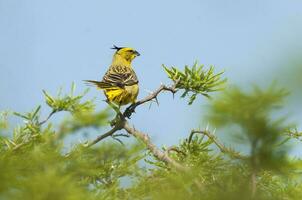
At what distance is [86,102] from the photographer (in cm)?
275

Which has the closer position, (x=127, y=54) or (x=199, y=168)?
(x=199, y=168)

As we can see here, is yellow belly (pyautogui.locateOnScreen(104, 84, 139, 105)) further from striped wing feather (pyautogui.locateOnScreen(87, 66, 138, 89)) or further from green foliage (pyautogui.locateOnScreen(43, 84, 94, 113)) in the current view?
green foliage (pyautogui.locateOnScreen(43, 84, 94, 113))

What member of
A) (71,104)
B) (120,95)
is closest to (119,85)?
(120,95)

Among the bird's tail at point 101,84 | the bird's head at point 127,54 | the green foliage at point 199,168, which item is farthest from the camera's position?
the bird's head at point 127,54

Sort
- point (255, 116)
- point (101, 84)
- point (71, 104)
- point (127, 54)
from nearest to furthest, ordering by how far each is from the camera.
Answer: point (255, 116)
point (71, 104)
point (101, 84)
point (127, 54)

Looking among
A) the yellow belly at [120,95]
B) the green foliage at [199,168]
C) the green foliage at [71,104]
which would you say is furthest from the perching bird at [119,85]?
the green foliage at [199,168]

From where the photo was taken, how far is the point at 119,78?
23.1 feet

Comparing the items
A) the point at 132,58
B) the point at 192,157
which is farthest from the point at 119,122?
the point at 132,58

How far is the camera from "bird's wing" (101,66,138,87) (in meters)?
6.72

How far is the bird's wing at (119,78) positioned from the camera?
6719mm

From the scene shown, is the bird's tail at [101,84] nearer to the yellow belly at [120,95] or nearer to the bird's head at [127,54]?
the yellow belly at [120,95]

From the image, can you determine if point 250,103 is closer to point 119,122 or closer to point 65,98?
point 65,98

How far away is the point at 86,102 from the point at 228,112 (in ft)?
5.54

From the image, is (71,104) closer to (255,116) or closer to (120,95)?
(255,116)
